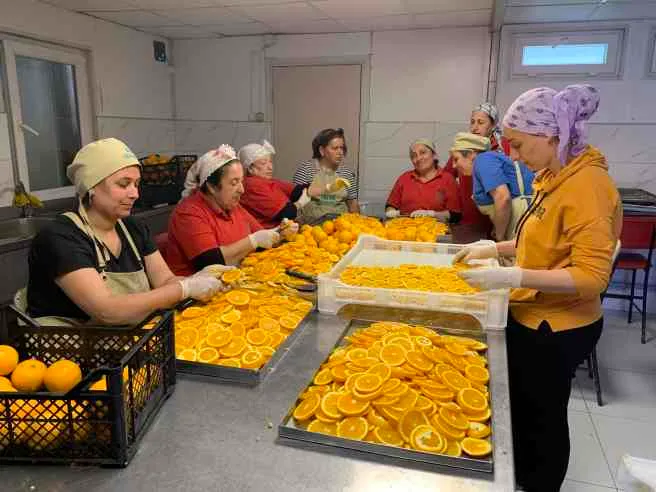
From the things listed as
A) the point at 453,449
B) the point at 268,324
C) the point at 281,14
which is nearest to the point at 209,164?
the point at 268,324

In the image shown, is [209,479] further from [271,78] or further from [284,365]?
[271,78]

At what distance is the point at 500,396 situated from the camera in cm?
129

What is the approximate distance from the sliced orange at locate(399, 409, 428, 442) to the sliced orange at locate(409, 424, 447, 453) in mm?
11

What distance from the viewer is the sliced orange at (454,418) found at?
1.12 metres

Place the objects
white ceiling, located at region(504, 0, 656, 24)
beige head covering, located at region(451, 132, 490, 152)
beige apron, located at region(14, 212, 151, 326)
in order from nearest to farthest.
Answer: beige apron, located at region(14, 212, 151, 326) < beige head covering, located at region(451, 132, 490, 152) < white ceiling, located at region(504, 0, 656, 24)

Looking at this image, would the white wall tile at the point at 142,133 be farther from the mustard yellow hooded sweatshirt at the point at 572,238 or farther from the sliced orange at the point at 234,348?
the mustard yellow hooded sweatshirt at the point at 572,238

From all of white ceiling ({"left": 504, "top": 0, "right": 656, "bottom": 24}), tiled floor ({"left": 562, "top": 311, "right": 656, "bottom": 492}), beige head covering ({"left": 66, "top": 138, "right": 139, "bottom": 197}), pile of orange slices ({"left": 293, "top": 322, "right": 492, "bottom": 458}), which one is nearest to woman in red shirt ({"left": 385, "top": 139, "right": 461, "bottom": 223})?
white ceiling ({"left": 504, "top": 0, "right": 656, "bottom": 24})

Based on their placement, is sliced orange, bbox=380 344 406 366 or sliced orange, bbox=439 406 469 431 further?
sliced orange, bbox=380 344 406 366

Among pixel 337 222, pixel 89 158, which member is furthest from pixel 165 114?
pixel 89 158

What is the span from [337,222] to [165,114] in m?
3.52

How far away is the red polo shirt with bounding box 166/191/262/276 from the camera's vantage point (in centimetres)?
251

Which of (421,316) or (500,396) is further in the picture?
(421,316)

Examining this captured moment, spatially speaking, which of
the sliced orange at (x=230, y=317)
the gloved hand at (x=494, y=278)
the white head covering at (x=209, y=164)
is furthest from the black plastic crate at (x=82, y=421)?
the white head covering at (x=209, y=164)

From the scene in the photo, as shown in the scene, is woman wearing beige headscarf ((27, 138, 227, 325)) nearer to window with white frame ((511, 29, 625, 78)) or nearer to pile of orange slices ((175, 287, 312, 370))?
pile of orange slices ((175, 287, 312, 370))
